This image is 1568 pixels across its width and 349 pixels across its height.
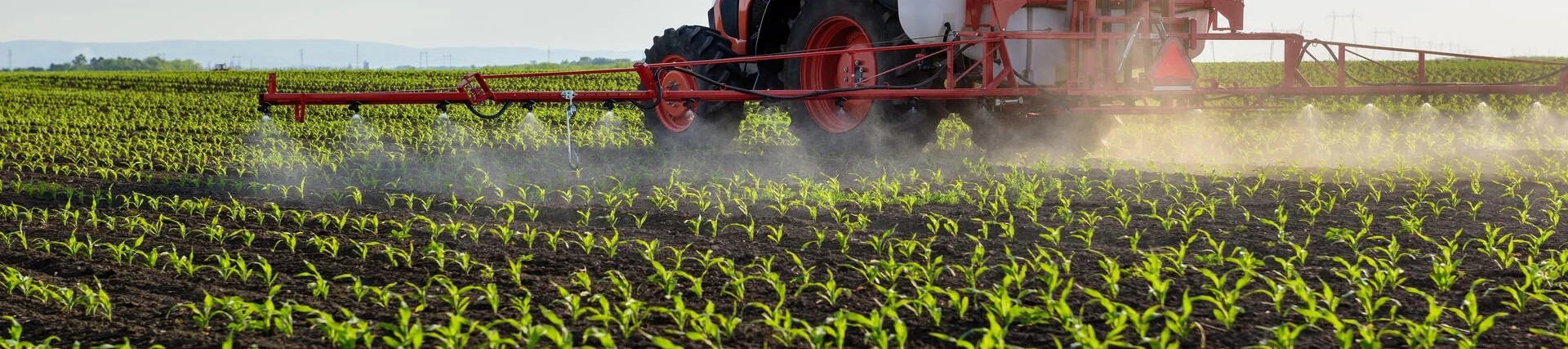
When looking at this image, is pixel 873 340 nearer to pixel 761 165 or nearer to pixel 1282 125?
pixel 761 165

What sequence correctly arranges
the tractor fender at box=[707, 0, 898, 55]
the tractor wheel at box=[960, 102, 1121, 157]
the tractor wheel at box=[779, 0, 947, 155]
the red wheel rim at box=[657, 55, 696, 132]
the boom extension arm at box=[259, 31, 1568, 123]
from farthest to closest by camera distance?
the red wheel rim at box=[657, 55, 696, 132] < the tractor fender at box=[707, 0, 898, 55] < the tractor wheel at box=[960, 102, 1121, 157] < the tractor wheel at box=[779, 0, 947, 155] < the boom extension arm at box=[259, 31, 1568, 123]

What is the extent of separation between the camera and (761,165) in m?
9.54

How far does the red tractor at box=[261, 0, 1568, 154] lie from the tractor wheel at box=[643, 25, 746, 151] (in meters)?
0.02

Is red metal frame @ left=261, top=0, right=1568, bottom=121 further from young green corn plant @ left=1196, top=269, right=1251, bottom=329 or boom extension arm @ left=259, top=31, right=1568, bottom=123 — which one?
young green corn plant @ left=1196, top=269, right=1251, bottom=329

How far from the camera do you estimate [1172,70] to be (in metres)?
8.12

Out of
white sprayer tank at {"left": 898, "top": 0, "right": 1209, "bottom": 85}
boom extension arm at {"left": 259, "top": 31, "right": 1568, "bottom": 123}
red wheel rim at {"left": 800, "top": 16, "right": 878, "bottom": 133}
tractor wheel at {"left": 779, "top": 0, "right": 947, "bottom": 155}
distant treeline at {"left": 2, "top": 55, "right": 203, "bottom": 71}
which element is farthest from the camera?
distant treeline at {"left": 2, "top": 55, "right": 203, "bottom": 71}


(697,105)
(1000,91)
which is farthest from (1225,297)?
(697,105)

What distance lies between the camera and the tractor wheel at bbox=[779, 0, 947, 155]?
895 cm

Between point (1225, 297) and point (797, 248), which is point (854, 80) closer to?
point (797, 248)

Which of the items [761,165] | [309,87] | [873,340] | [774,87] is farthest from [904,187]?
[309,87]

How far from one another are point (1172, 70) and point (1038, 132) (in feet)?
5.22

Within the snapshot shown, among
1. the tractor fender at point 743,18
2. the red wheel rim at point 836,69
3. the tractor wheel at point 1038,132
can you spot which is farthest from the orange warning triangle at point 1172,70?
the tractor fender at point 743,18

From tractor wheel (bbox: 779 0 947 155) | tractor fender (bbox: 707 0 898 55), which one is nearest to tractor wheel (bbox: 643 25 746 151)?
tractor fender (bbox: 707 0 898 55)

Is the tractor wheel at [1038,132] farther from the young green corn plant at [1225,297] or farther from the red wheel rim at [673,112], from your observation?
the young green corn plant at [1225,297]
